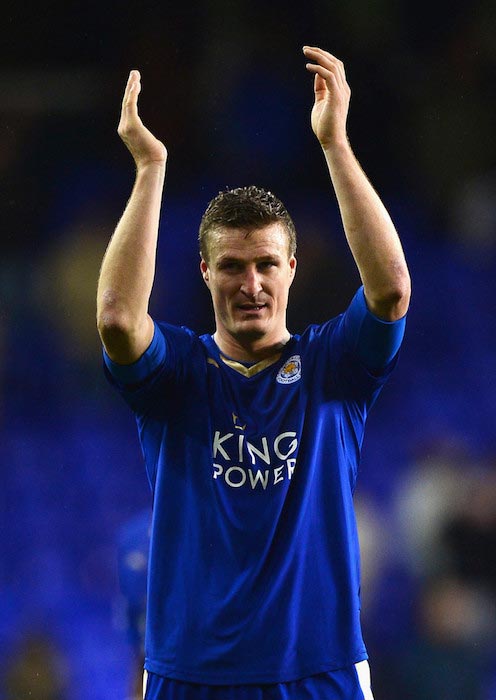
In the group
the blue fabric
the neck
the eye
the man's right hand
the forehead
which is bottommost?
the blue fabric

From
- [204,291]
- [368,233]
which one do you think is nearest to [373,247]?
[368,233]

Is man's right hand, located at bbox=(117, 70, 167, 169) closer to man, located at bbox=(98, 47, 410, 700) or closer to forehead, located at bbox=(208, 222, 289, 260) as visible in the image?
man, located at bbox=(98, 47, 410, 700)

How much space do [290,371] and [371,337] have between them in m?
0.21

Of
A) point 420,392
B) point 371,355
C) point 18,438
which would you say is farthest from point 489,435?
point 371,355

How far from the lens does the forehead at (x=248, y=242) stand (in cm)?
212

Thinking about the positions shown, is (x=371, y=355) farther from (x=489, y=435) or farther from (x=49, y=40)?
(x=49, y=40)

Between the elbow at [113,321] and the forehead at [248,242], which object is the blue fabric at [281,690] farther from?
the forehead at [248,242]

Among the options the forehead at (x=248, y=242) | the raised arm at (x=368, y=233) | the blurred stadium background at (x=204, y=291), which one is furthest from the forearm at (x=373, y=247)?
the blurred stadium background at (x=204, y=291)

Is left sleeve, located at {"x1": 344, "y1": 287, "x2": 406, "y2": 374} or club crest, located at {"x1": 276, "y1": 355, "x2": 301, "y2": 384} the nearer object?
left sleeve, located at {"x1": 344, "y1": 287, "x2": 406, "y2": 374}

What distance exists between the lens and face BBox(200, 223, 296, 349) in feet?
6.86

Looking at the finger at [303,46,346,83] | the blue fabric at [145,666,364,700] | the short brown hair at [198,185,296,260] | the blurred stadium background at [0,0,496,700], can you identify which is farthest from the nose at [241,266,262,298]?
the blurred stadium background at [0,0,496,700]

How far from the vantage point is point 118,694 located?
4617 mm

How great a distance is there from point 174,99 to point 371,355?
15.4ft

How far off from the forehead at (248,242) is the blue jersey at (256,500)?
0.71ft
